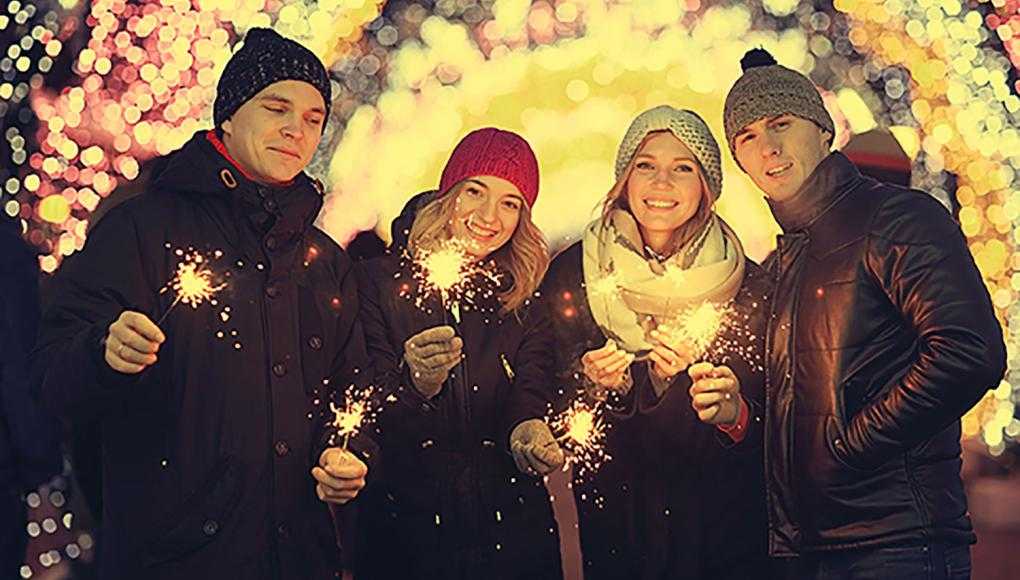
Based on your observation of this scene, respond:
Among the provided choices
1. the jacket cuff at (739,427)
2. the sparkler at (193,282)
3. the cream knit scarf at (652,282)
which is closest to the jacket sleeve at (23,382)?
the sparkler at (193,282)

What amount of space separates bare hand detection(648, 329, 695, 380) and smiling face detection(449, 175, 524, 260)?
482 mm

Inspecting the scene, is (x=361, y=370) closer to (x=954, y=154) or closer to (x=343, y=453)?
(x=343, y=453)

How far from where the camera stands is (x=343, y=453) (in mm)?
3514

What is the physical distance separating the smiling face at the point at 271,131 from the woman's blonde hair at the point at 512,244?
38cm

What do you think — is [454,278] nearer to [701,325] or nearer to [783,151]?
[701,325]

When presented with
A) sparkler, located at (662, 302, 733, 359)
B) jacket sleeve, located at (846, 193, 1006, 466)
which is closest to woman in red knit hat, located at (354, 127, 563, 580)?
sparkler, located at (662, 302, 733, 359)

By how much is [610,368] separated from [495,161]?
2.05 ft

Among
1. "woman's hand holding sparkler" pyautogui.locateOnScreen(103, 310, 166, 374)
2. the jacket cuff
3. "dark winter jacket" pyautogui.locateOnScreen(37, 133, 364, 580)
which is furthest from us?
the jacket cuff

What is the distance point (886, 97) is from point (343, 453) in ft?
5.72

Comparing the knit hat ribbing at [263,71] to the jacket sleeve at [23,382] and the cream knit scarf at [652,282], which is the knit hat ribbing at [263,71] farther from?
the cream knit scarf at [652,282]

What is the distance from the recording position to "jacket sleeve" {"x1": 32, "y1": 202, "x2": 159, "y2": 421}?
128 inches

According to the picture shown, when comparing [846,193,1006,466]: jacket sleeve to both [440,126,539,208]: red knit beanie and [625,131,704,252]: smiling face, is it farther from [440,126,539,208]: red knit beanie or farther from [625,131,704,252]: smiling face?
[440,126,539,208]: red knit beanie

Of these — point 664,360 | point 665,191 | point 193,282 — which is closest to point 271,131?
point 193,282

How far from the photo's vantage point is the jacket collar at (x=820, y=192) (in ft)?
12.2
